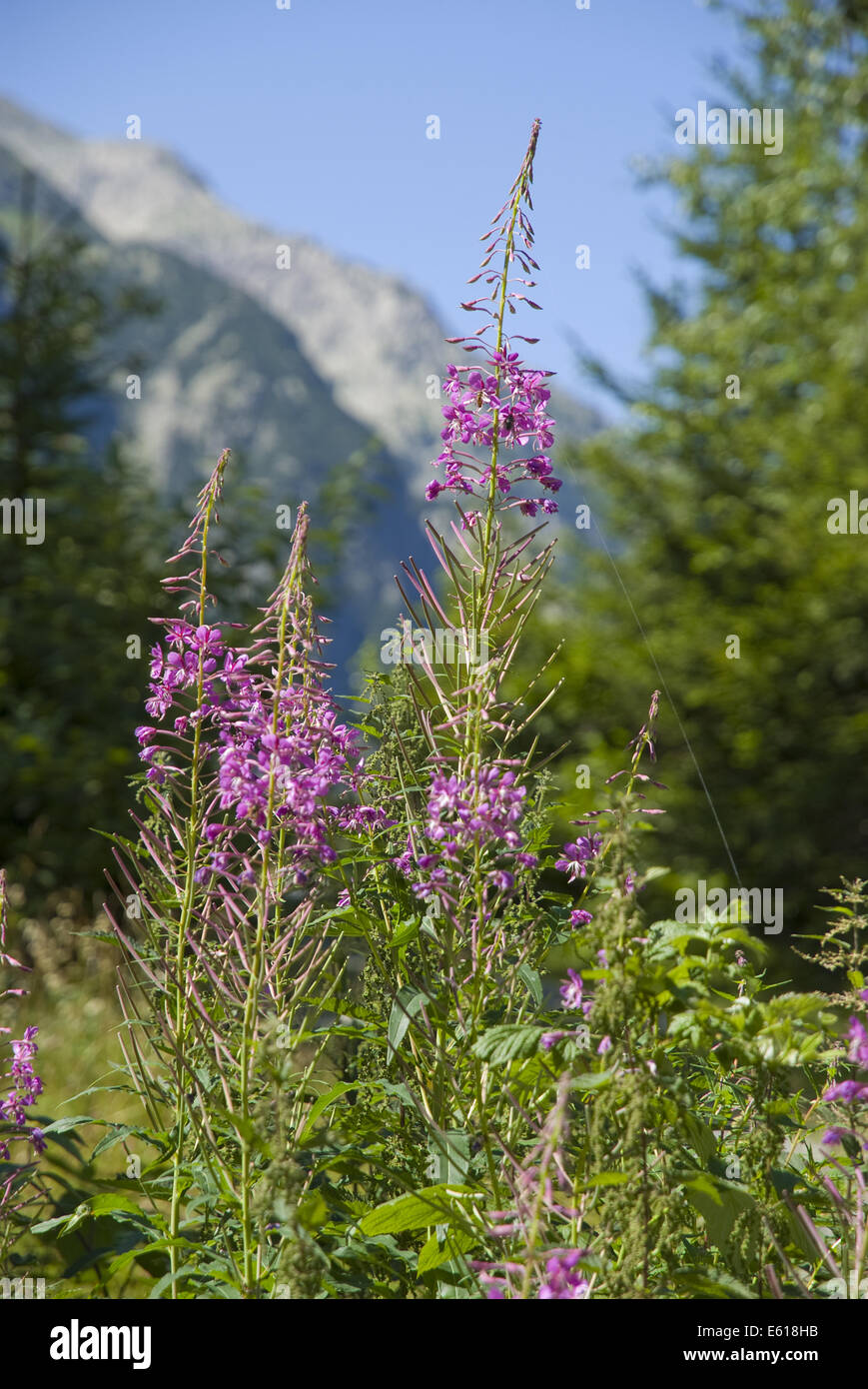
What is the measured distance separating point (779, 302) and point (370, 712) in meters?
7.95

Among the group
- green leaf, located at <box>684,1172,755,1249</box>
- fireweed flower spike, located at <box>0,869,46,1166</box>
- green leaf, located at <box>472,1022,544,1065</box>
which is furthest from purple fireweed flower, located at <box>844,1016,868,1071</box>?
fireweed flower spike, located at <box>0,869,46,1166</box>

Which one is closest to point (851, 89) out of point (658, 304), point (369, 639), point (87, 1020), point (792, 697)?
point (658, 304)

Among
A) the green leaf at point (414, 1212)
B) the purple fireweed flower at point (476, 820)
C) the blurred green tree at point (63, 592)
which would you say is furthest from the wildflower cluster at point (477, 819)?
the blurred green tree at point (63, 592)

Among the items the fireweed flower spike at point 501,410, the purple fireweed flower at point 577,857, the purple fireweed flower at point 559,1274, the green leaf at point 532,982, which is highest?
the fireweed flower spike at point 501,410

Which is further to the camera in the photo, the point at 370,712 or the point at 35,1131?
the point at 370,712

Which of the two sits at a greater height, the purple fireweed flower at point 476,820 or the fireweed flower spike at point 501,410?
the fireweed flower spike at point 501,410

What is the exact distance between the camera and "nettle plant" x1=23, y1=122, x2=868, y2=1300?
1.65 meters

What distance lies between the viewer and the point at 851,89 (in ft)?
27.6

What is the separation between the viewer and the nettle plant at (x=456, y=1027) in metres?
1.65

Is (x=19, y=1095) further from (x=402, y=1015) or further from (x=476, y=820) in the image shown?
(x=476, y=820)

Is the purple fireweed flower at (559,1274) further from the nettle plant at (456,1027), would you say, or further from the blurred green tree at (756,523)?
the blurred green tree at (756,523)
